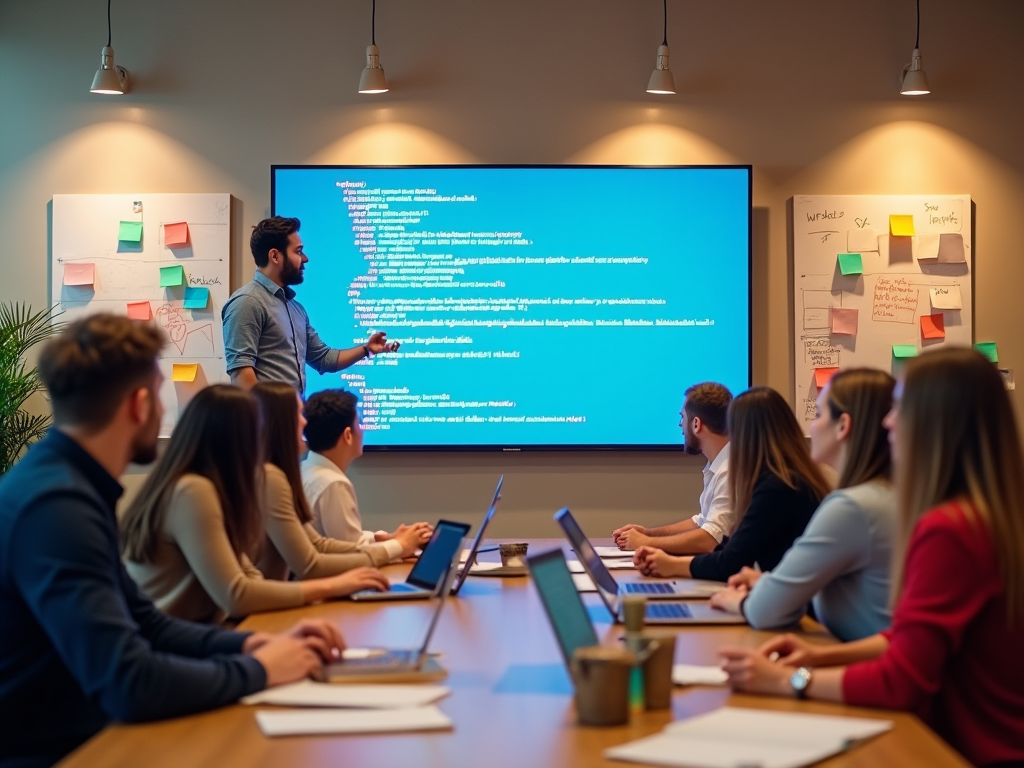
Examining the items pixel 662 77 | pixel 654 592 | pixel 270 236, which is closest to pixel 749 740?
pixel 654 592

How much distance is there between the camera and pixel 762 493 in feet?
9.46

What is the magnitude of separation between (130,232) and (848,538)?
3888 mm

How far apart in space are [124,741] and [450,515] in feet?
11.7

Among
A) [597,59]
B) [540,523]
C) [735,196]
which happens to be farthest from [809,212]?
[540,523]

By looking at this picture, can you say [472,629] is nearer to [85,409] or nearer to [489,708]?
[489,708]

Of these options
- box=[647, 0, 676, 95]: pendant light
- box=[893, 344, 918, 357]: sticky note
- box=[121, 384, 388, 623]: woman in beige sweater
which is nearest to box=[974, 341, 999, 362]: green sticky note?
box=[893, 344, 918, 357]: sticky note

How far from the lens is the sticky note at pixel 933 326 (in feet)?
16.4

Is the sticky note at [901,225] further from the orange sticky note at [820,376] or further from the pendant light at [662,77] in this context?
the pendant light at [662,77]

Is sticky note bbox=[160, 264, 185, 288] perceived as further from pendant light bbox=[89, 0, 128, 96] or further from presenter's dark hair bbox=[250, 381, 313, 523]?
presenter's dark hair bbox=[250, 381, 313, 523]

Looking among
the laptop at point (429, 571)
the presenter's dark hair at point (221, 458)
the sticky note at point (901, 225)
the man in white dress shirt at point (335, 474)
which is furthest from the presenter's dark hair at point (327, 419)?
the sticky note at point (901, 225)

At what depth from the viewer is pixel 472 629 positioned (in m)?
2.21

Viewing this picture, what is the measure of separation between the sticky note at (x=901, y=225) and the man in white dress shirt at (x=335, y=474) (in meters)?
2.87

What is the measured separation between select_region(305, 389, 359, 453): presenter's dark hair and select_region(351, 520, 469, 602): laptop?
2.44ft

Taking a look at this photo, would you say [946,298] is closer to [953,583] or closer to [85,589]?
[953,583]
